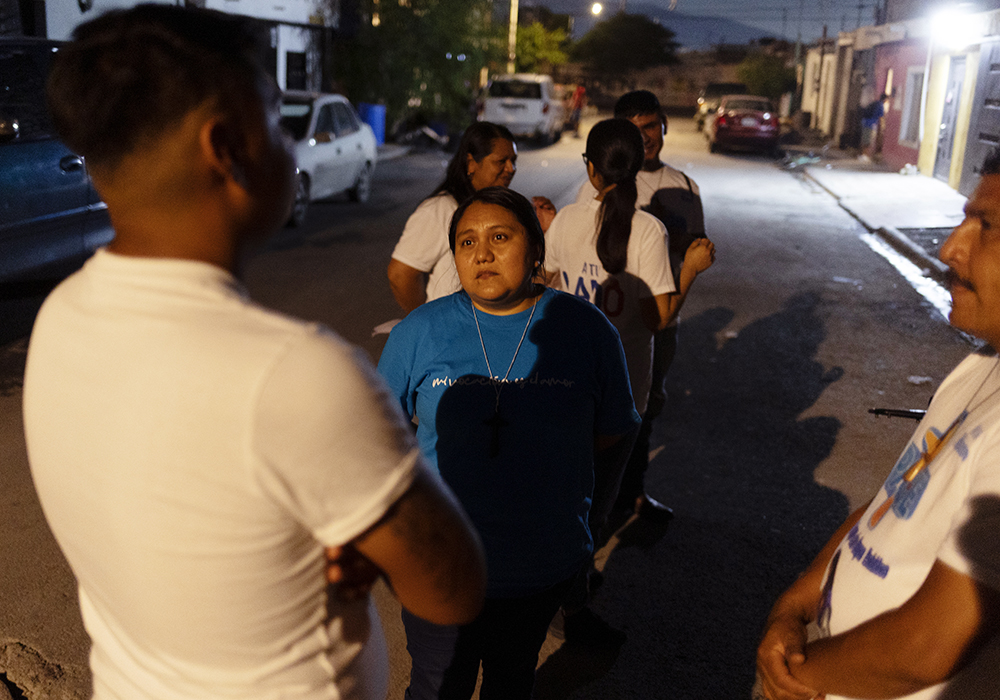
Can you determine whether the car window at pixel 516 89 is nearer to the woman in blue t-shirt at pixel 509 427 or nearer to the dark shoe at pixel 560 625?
the dark shoe at pixel 560 625

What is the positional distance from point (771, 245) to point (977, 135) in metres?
7.23

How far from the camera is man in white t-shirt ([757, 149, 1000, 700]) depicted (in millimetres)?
1233

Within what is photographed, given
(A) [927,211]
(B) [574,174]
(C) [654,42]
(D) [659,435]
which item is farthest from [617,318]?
(C) [654,42]

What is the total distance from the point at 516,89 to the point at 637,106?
21738mm

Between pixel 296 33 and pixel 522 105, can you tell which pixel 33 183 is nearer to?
pixel 296 33

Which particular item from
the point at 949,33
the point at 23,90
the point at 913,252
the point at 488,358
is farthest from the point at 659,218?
the point at 949,33

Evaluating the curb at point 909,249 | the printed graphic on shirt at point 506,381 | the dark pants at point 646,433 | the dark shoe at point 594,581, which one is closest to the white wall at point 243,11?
the curb at point 909,249

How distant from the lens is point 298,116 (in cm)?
1262

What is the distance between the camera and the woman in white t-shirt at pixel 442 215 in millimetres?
3648

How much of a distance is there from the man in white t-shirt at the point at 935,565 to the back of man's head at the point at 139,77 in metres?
1.16

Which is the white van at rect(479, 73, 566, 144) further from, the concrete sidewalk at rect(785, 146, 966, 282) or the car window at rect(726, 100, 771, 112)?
the concrete sidewalk at rect(785, 146, 966, 282)

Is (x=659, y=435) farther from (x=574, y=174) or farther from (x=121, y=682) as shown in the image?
(x=574, y=174)

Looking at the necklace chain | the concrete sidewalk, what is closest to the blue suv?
the necklace chain

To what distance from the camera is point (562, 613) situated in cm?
338
